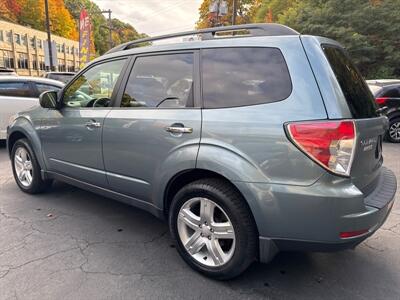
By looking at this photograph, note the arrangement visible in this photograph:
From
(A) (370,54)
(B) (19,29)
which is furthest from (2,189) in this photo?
(B) (19,29)

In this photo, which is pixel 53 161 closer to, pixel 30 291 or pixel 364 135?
pixel 30 291

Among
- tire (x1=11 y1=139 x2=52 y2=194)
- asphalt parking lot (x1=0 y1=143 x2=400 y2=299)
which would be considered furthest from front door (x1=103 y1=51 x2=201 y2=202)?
tire (x1=11 y1=139 x2=52 y2=194)

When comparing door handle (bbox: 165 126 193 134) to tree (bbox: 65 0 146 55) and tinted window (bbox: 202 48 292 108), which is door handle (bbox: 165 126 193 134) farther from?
tree (bbox: 65 0 146 55)

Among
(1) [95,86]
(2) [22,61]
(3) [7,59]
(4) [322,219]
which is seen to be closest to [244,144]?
(4) [322,219]

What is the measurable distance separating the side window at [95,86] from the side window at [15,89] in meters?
4.40

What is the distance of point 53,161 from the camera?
395cm

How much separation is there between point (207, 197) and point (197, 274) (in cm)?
67

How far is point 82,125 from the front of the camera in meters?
3.45

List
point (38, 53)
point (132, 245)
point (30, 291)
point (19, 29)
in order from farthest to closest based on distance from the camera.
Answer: point (38, 53) → point (19, 29) → point (132, 245) → point (30, 291)

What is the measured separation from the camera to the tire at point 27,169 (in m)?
4.27

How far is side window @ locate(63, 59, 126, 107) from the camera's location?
3347 millimetres

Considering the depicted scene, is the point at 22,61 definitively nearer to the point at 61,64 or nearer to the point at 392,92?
the point at 61,64

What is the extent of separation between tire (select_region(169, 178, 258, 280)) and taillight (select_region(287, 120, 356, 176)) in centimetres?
61

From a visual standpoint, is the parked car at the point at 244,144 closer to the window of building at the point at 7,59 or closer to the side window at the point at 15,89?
the side window at the point at 15,89
